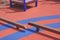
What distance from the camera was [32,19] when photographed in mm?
4086

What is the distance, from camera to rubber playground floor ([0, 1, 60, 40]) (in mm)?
3184

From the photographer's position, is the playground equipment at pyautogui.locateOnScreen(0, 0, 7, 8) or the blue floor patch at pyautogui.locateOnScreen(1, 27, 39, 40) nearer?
the blue floor patch at pyautogui.locateOnScreen(1, 27, 39, 40)

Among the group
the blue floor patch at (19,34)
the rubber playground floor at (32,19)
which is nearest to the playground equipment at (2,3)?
the rubber playground floor at (32,19)

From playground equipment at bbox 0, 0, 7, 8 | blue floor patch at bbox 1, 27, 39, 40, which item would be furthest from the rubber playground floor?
playground equipment at bbox 0, 0, 7, 8

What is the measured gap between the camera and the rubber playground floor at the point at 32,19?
3.18 meters

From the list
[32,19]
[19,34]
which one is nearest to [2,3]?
[32,19]

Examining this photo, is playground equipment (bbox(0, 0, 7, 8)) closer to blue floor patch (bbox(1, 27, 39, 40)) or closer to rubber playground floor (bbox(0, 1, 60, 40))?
rubber playground floor (bbox(0, 1, 60, 40))

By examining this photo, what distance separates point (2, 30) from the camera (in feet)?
11.4

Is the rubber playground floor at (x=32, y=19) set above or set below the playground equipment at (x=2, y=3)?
below

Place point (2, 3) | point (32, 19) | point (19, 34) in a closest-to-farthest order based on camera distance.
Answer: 1. point (19, 34)
2. point (32, 19)
3. point (2, 3)

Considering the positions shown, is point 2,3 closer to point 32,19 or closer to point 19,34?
point 32,19

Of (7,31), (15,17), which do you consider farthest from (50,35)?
(15,17)

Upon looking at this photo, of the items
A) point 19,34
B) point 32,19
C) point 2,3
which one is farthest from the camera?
point 2,3

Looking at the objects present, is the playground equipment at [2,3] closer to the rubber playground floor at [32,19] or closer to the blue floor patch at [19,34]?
the rubber playground floor at [32,19]
